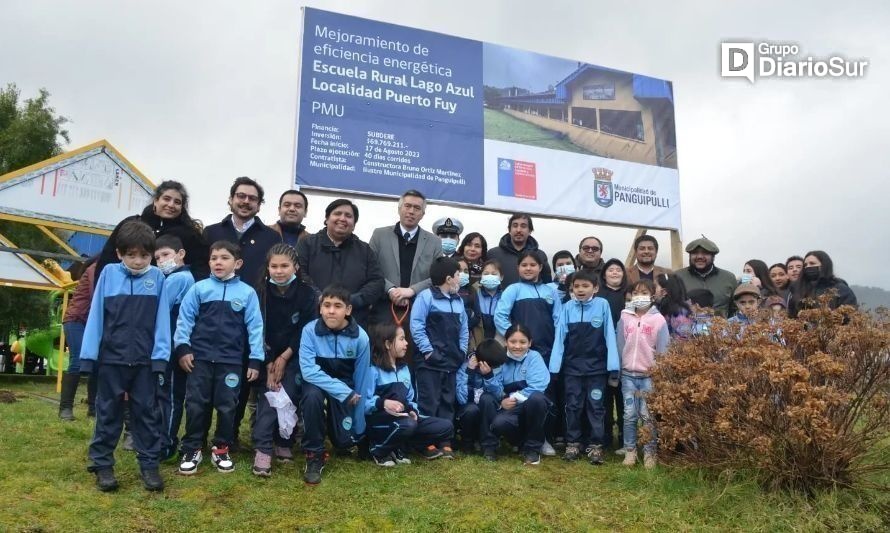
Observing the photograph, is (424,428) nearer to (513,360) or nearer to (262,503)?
(513,360)

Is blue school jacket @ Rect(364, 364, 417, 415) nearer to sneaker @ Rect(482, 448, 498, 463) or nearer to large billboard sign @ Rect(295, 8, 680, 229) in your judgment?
sneaker @ Rect(482, 448, 498, 463)

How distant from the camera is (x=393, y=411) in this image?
427 centimetres

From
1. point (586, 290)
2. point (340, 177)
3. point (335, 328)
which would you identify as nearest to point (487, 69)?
point (340, 177)

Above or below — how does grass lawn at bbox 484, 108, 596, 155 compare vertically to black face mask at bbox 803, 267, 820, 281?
above

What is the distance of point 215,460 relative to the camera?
3881 millimetres

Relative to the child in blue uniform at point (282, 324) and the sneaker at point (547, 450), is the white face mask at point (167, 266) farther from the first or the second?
the sneaker at point (547, 450)

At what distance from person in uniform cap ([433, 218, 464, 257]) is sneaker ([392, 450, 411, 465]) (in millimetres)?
2088

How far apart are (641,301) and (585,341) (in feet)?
1.75

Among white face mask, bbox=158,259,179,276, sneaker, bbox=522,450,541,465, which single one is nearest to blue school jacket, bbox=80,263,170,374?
white face mask, bbox=158,259,179,276

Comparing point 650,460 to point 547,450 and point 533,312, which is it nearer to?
point 547,450

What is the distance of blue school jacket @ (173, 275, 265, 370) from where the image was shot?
12.5 feet

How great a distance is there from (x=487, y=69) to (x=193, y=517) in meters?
8.01

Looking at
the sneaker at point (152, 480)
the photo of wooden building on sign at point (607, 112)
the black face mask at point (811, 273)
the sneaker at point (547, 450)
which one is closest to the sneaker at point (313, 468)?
the sneaker at point (152, 480)

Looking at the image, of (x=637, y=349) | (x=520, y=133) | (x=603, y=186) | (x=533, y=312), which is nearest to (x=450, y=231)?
(x=533, y=312)
